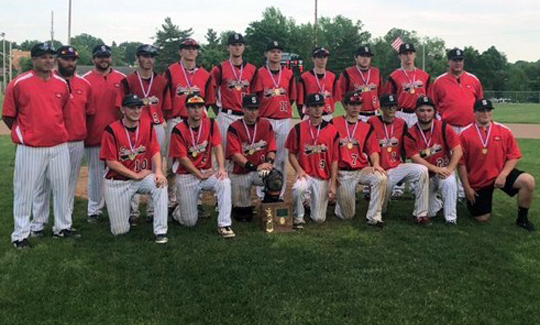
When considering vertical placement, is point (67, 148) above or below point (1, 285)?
above

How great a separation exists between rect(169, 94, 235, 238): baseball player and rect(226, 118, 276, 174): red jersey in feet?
1.08

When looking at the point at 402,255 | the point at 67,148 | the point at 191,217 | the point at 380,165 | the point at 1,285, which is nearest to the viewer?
the point at 1,285

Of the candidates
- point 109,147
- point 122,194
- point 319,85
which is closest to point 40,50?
point 109,147

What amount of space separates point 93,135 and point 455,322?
480 centimetres

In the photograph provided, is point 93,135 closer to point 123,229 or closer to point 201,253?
point 123,229

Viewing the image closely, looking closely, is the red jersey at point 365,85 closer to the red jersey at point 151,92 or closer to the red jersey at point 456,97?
the red jersey at point 456,97

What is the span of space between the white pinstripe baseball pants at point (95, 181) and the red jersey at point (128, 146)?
722 mm

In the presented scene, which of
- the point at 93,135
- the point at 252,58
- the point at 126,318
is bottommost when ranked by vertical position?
the point at 126,318

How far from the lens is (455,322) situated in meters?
3.70

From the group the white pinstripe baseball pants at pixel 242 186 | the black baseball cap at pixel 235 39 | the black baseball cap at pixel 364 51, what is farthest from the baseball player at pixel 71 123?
the black baseball cap at pixel 364 51

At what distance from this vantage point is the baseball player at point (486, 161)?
6.42m

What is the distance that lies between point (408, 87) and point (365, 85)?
650 mm

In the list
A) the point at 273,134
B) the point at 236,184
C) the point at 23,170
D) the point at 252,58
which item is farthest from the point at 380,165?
the point at 252,58

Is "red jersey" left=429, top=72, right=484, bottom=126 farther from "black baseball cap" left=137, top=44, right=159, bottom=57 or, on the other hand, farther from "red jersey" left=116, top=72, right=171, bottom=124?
"black baseball cap" left=137, top=44, right=159, bottom=57
